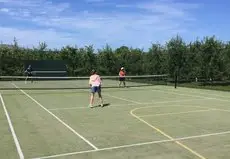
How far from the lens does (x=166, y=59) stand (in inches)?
1425

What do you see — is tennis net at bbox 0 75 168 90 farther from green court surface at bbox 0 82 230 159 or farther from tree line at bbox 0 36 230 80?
green court surface at bbox 0 82 230 159

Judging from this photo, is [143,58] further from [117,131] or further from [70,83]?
[117,131]

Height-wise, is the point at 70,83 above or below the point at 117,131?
above

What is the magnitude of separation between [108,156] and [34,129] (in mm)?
4323

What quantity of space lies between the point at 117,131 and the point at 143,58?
3023cm

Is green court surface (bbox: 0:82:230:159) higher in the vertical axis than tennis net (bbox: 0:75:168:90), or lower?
lower

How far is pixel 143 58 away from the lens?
42.1m

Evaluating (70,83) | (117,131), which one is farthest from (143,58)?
(117,131)

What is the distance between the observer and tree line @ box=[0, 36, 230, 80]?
33.8 meters

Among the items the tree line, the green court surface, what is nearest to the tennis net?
the tree line

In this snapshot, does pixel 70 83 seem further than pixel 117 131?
Yes

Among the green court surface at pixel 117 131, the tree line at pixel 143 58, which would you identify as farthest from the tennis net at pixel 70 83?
the green court surface at pixel 117 131

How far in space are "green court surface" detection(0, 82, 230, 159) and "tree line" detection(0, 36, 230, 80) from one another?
47.6 ft

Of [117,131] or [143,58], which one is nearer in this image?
[117,131]
